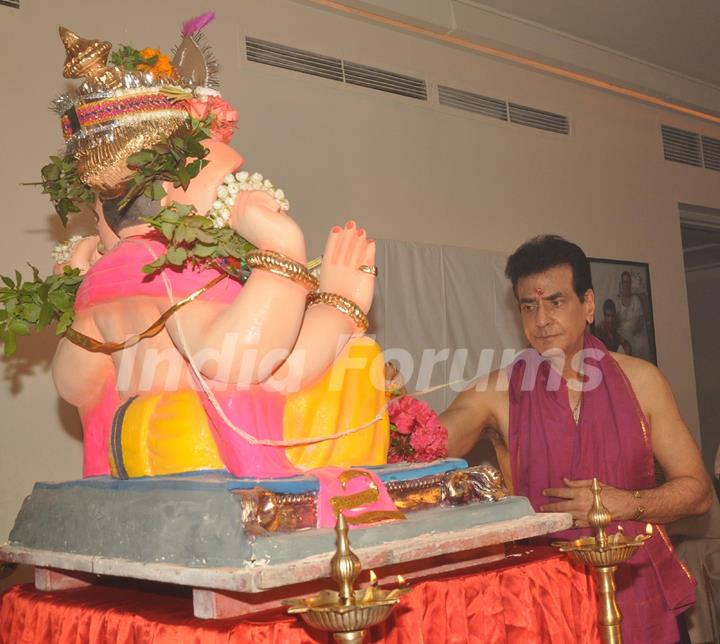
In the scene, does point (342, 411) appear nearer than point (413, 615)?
No

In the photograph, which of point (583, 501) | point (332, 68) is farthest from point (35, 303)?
point (332, 68)

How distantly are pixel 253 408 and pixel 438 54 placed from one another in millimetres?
3088

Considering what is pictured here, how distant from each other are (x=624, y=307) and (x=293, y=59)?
235 cm

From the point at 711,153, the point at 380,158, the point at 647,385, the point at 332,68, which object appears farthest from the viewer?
the point at 711,153

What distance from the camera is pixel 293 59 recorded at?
12.0ft

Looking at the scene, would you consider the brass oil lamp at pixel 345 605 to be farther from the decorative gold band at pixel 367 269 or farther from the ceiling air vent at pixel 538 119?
the ceiling air vent at pixel 538 119

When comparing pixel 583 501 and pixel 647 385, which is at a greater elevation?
pixel 647 385

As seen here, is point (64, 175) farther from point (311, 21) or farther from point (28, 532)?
point (311, 21)

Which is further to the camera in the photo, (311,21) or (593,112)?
(593,112)

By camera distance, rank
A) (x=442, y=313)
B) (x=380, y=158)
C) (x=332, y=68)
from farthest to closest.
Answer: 1. (x=442, y=313)
2. (x=380, y=158)
3. (x=332, y=68)

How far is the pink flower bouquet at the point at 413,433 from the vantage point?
1.85 metres

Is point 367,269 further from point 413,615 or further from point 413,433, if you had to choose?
point 413,615

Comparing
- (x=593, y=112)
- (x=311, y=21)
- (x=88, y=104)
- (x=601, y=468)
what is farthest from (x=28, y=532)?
(x=593, y=112)

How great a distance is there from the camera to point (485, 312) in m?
4.23
